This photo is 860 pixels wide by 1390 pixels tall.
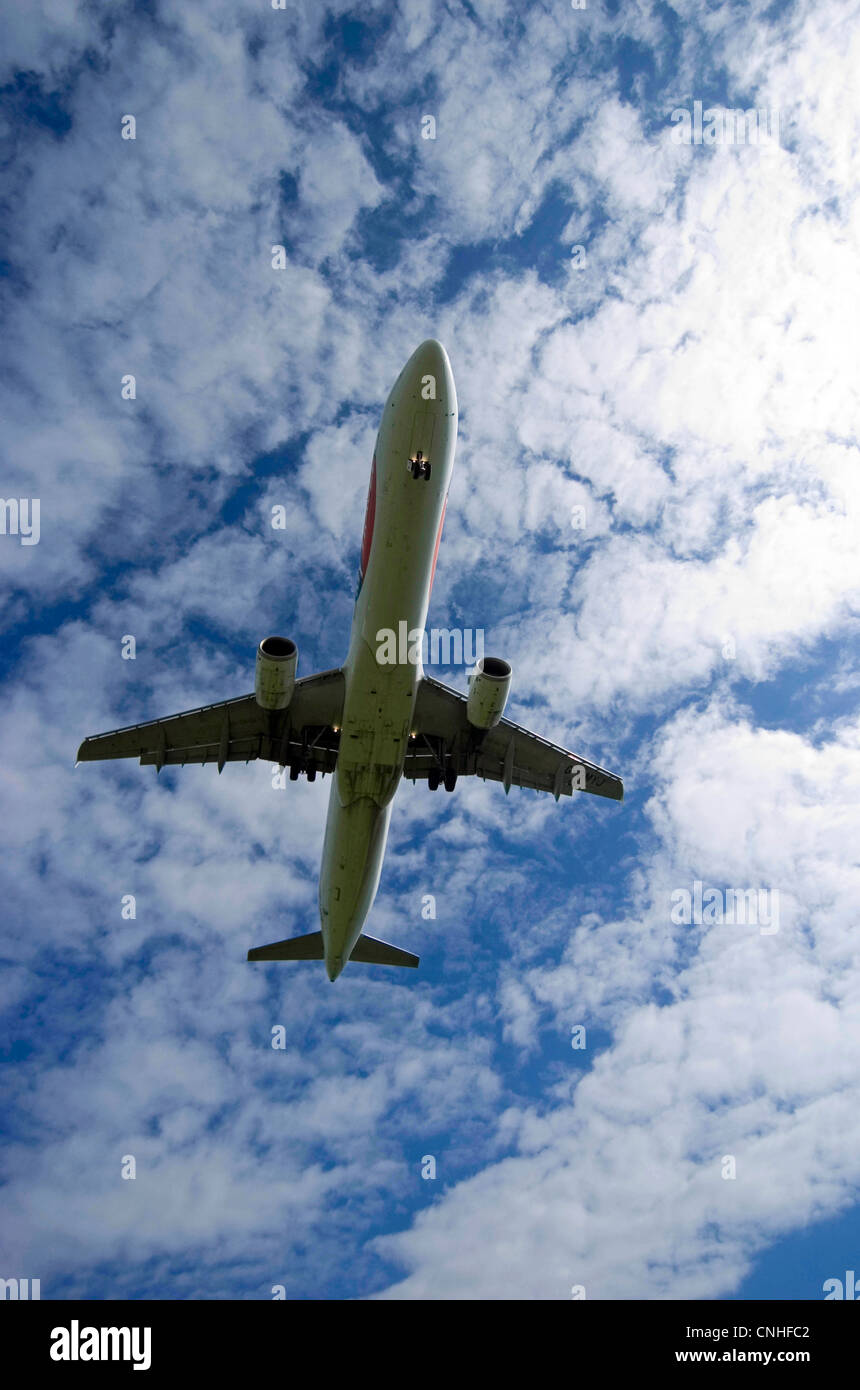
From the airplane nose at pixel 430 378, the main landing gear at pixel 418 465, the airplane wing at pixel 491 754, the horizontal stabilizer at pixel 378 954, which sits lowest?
the horizontal stabilizer at pixel 378 954

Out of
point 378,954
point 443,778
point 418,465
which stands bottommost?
point 378,954

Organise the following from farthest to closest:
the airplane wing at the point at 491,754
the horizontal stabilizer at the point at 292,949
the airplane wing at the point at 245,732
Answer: the horizontal stabilizer at the point at 292,949, the airplane wing at the point at 491,754, the airplane wing at the point at 245,732

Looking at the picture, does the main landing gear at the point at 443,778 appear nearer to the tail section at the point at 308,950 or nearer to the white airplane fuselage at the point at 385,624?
the white airplane fuselage at the point at 385,624

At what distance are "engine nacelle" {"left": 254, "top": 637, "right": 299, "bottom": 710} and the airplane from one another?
0.03 metres

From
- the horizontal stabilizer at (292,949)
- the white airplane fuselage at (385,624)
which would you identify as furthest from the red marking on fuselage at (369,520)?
the horizontal stabilizer at (292,949)

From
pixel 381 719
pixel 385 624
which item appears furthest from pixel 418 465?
pixel 381 719

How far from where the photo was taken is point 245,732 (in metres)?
Answer: 28.2

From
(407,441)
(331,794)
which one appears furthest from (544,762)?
(407,441)

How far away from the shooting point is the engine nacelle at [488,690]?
24.8 meters

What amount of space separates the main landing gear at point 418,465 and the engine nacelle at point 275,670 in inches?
244

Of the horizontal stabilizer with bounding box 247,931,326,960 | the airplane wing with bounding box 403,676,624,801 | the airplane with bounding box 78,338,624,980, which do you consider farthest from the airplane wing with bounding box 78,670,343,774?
the horizontal stabilizer with bounding box 247,931,326,960

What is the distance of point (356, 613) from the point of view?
79.0ft

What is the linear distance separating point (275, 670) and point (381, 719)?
308 centimetres

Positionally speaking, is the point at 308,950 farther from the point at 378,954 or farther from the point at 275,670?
the point at 275,670
